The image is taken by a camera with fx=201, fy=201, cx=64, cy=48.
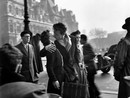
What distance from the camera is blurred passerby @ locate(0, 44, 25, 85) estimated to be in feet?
4.92

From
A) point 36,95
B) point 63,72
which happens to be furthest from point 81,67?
point 36,95

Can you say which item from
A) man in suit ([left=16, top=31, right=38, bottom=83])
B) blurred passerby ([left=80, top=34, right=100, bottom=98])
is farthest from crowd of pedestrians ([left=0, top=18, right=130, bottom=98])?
blurred passerby ([left=80, top=34, right=100, bottom=98])

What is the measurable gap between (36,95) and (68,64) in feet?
8.12

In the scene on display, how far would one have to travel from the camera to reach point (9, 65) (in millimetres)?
1597

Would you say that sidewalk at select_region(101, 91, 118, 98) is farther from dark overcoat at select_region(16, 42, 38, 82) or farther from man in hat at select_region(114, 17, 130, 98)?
dark overcoat at select_region(16, 42, 38, 82)

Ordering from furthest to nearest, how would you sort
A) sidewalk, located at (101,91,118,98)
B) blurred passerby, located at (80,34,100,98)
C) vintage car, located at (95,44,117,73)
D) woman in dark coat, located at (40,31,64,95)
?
1. vintage car, located at (95,44,117,73)
2. sidewalk, located at (101,91,118,98)
3. blurred passerby, located at (80,34,100,98)
4. woman in dark coat, located at (40,31,64,95)

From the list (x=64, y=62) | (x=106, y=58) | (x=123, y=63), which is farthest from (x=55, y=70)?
(x=106, y=58)

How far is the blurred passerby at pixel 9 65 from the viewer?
1.50m

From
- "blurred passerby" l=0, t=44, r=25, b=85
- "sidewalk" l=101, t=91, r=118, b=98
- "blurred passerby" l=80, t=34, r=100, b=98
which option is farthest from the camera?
"sidewalk" l=101, t=91, r=118, b=98

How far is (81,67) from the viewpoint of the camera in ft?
12.3

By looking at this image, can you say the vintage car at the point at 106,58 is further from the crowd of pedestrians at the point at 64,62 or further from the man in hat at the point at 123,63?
the man in hat at the point at 123,63

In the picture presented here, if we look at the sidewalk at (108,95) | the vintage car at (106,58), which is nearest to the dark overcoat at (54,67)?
the sidewalk at (108,95)

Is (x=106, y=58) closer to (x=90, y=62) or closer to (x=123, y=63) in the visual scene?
(x=90, y=62)

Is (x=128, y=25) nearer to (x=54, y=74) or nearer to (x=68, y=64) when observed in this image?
(x=68, y=64)
